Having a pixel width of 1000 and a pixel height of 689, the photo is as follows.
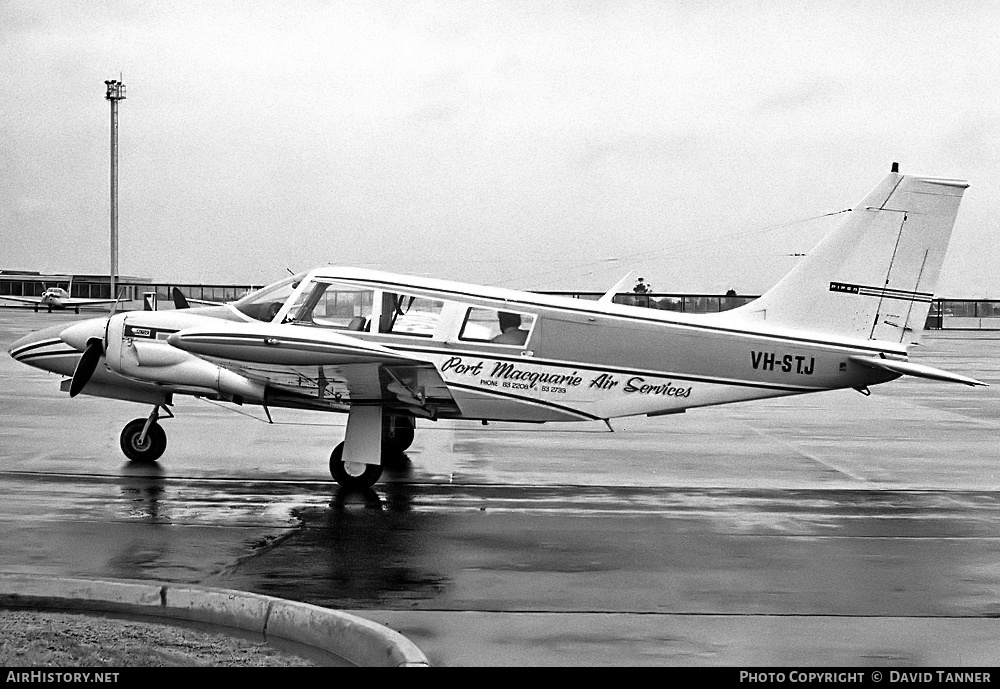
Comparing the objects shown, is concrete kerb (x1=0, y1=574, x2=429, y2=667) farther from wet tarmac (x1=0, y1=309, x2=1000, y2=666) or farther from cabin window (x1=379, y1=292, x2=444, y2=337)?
cabin window (x1=379, y1=292, x2=444, y2=337)

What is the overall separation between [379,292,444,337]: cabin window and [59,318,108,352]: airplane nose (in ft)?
10.4

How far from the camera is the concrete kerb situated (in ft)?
18.8

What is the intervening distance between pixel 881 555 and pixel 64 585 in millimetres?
6053

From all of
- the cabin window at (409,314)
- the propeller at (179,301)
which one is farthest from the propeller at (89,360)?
the cabin window at (409,314)

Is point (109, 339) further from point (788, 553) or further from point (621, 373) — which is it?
point (788, 553)

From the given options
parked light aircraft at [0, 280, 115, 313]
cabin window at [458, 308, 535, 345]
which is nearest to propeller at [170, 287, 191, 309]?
cabin window at [458, 308, 535, 345]

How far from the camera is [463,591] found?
766cm

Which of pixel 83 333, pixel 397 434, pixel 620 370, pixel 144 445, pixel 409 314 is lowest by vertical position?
pixel 144 445

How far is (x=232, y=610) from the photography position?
6258 millimetres

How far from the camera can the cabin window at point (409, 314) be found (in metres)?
12.3

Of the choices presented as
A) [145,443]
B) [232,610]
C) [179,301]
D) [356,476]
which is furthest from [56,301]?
[232,610]

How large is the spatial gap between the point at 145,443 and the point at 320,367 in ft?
11.5

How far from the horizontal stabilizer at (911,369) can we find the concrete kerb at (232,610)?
24.7ft

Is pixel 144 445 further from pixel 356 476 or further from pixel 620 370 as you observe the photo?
pixel 620 370
